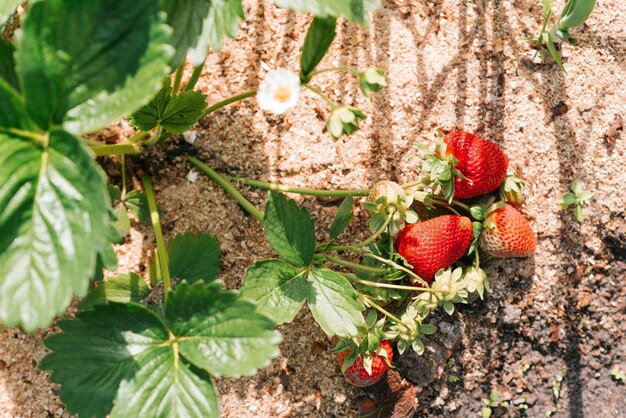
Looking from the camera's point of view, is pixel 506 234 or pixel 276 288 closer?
pixel 276 288

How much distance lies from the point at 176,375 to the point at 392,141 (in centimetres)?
70

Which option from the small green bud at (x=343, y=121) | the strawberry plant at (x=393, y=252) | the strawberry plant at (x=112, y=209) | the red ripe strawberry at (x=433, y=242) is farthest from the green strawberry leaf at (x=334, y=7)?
the red ripe strawberry at (x=433, y=242)

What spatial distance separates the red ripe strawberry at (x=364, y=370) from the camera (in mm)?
1376

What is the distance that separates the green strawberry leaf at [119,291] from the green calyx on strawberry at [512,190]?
2.56ft

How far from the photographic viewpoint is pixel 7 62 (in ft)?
3.62

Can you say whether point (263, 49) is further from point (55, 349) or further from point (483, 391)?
point (483, 391)

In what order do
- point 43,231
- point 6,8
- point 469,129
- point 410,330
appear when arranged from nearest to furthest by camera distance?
point 43,231, point 6,8, point 410,330, point 469,129

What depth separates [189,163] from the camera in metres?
1.48

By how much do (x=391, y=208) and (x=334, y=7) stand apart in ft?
1.42

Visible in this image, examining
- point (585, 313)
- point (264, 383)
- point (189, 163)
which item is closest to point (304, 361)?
point (264, 383)

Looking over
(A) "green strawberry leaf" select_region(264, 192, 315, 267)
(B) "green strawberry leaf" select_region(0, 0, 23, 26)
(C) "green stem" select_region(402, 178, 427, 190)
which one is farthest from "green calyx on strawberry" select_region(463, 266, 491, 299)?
(B) "green strawberry leaf" select_region(0, 0, 23, 26)

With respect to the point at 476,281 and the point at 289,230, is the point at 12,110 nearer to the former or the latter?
the point at 289,230

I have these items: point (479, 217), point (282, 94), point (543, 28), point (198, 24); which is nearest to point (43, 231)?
point (198, 24)

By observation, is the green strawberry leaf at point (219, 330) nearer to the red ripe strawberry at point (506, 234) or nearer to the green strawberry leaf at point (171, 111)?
the green strawberry leaf at point (171, 111)
